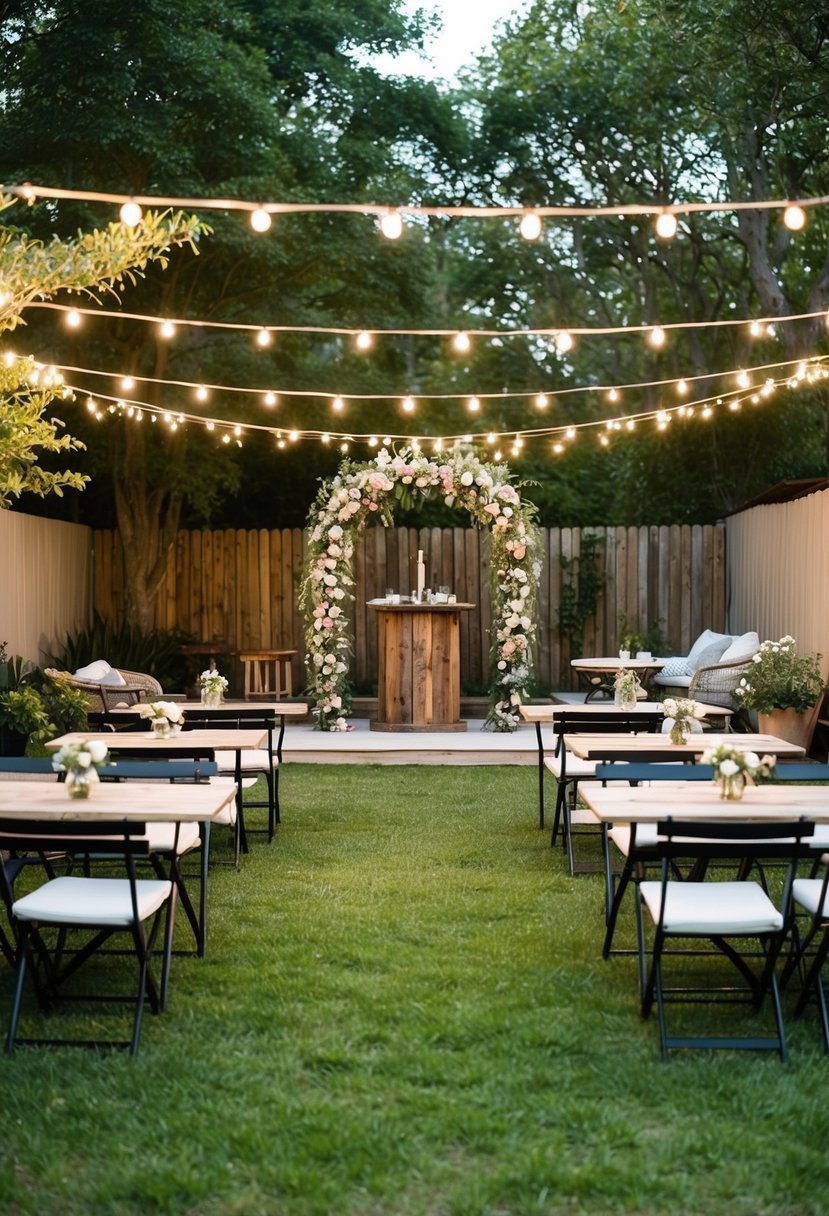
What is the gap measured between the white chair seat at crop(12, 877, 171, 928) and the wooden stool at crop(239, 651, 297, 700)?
35.2 feet

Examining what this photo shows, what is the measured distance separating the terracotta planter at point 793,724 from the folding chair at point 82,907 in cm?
791

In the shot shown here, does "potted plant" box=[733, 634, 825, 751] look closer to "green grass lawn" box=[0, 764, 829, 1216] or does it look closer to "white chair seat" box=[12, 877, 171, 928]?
"green grass lawn" box=[0, 764, 829, 1216]

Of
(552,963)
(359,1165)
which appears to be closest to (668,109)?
(552,963)

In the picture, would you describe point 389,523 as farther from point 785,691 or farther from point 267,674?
point 785,691

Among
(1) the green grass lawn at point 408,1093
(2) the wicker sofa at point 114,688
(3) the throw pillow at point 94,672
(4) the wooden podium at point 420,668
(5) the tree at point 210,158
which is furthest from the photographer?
(5) the tree at point 210,158

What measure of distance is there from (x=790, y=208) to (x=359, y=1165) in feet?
12.4

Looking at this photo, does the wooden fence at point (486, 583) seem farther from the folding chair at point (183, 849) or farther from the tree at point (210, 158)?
the folding chair at point (183, 849)

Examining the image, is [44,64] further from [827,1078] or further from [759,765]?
A: [827,1078]

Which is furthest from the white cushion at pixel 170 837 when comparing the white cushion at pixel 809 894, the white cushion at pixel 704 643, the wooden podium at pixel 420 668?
the white cushion at pixel 704 643

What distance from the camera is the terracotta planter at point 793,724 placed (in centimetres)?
1201

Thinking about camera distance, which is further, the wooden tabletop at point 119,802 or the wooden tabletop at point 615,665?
the wooden tabletop at point 615,665

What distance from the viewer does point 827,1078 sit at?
4340mm

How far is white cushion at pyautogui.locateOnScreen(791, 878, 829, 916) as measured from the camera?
4.93 m

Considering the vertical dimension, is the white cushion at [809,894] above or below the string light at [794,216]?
below
